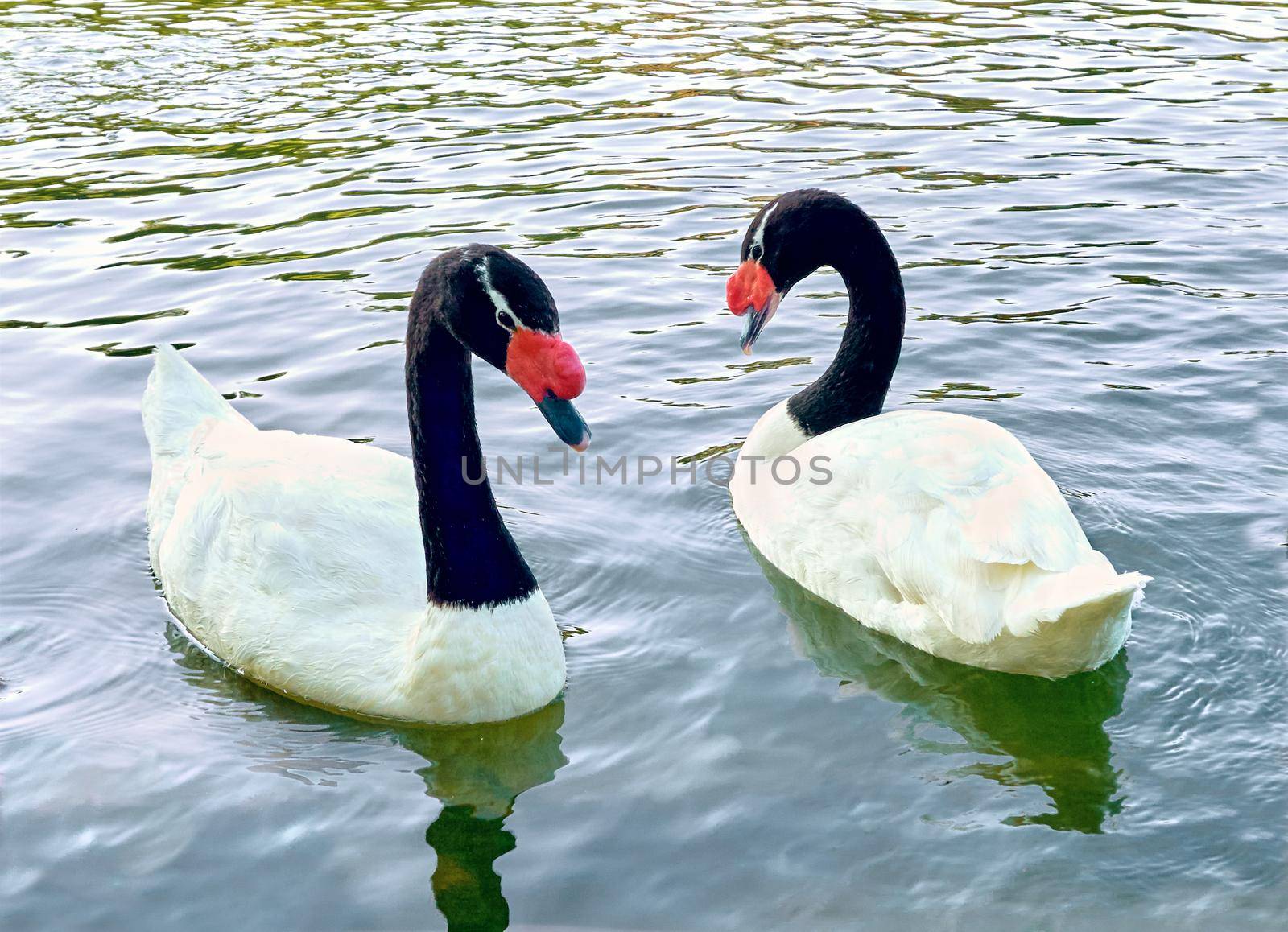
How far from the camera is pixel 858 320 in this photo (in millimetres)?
7348

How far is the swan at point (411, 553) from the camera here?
515 cm

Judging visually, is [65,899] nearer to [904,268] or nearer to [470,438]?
[470,438]

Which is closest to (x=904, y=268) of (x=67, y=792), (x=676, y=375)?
(x=676, y=375)

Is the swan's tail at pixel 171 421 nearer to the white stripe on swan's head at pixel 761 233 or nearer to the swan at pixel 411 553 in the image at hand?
the swan at pixel 411 553

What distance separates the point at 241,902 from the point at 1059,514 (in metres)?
3.33

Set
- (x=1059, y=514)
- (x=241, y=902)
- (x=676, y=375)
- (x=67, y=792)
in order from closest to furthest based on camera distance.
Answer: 1. (x=241, y=902)
2. (x=67, y=792)
3. (x=1059, y=514)
4. (x=676, y=375)

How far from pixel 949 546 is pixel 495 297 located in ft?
6.60

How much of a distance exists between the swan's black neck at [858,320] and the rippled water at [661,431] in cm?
83

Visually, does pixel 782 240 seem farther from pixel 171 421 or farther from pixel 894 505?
pixel 171 421

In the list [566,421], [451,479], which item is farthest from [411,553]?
[566,421]

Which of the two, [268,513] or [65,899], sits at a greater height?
[268,513]

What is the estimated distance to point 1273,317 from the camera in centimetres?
949

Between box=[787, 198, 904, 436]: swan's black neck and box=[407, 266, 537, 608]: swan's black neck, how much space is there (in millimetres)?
2329

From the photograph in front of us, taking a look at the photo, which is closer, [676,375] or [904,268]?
[676,375]
